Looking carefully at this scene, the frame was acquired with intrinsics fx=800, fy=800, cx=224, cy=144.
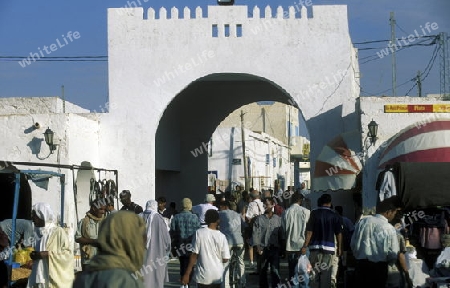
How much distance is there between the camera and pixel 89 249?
39.7 ft

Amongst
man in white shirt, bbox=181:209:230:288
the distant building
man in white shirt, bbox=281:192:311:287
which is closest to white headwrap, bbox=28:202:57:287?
man in white shirt, bbox=181:209:230:288

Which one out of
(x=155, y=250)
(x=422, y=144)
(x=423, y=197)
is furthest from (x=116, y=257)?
(x=422, y=144)

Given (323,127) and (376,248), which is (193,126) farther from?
(376,248)

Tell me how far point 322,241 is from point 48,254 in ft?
14.1

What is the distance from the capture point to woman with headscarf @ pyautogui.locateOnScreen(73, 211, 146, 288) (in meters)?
4.50

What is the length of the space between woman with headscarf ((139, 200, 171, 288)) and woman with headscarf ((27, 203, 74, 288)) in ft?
5.88

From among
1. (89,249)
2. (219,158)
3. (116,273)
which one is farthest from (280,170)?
(116,273)

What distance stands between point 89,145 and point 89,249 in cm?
763

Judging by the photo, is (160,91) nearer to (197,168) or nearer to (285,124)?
(197,168)

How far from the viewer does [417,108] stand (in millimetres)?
17609

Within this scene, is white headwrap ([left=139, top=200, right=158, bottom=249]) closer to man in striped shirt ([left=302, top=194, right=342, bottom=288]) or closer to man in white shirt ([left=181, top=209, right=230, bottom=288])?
man in white shirt ([left=181, top=209, right=230, bottom=288])

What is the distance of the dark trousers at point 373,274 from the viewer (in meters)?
9.80

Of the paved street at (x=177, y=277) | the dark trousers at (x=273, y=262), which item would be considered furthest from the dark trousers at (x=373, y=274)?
the paved street at (x=177, y=277)

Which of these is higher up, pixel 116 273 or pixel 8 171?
pixel 8 171
